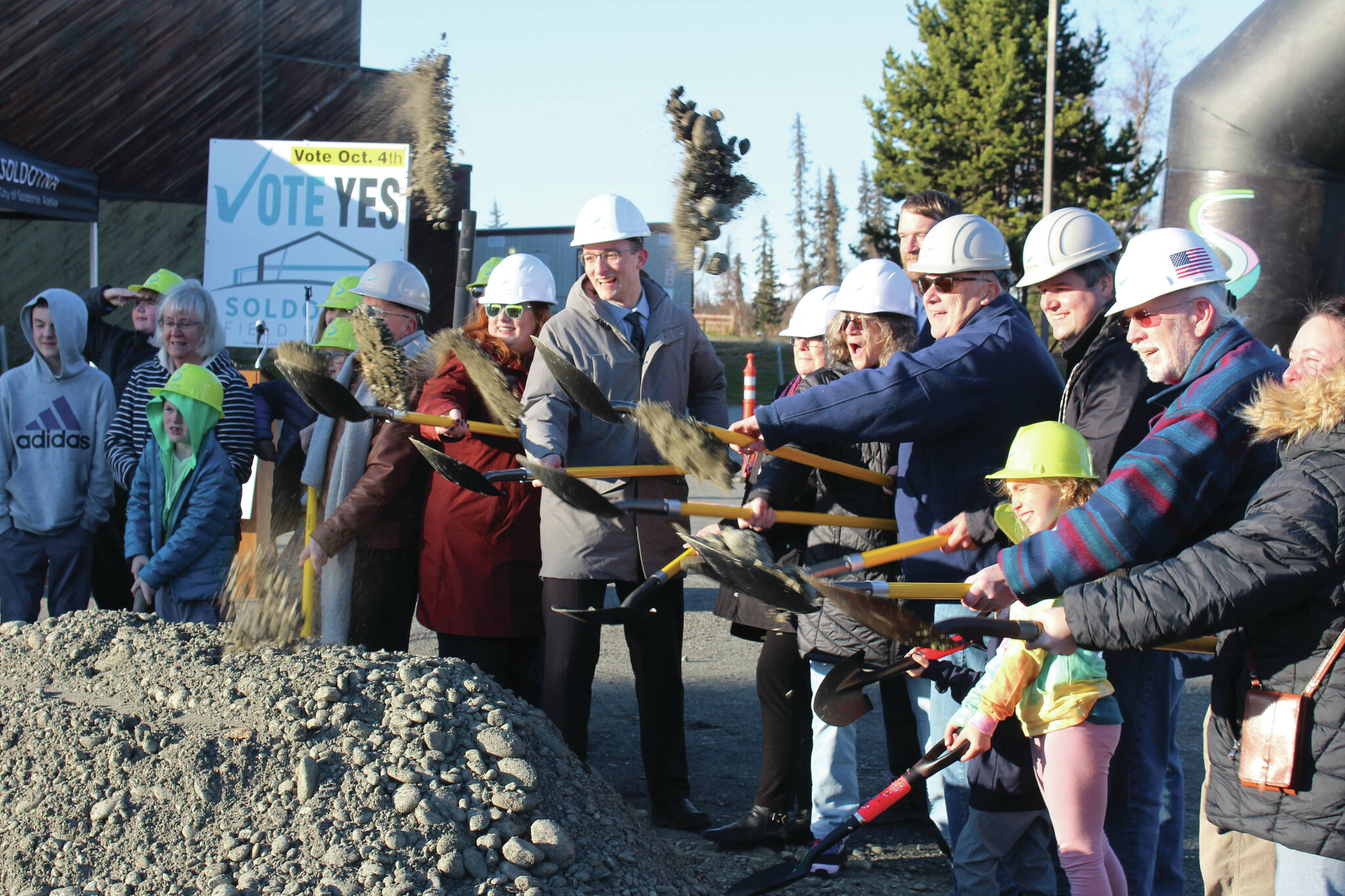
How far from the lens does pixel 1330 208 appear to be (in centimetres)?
735

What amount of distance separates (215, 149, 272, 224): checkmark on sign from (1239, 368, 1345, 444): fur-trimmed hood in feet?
20.1

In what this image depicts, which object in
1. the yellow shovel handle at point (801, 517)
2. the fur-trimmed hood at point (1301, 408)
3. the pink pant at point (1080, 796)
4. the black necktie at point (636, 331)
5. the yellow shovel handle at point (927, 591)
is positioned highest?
the black necktie at point (636, 331)

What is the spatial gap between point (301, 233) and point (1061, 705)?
17.8 feet

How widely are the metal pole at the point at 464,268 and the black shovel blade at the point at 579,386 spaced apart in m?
2.16

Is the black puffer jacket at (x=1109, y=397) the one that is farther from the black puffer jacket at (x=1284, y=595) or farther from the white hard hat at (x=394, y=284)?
the white hard hat at (x=394, y=284)

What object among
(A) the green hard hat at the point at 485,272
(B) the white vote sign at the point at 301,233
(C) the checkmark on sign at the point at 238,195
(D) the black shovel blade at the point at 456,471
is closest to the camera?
(D) the black shovel blade at the point at 456,471

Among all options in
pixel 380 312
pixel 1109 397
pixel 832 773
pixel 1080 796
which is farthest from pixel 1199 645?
pixel 380 312

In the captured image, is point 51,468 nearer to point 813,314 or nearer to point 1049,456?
point 813,314

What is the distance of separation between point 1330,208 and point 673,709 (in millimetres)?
6051

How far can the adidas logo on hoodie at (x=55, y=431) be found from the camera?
16.1ft

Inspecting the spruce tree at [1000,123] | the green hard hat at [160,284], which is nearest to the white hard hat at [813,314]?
the green hard hat at [160,284]

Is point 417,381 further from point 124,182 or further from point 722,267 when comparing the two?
point 124,182

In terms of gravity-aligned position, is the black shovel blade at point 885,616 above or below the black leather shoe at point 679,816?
above

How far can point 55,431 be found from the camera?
16.2 feet
